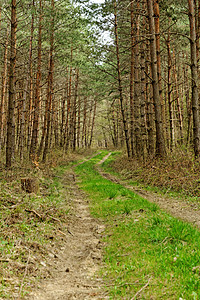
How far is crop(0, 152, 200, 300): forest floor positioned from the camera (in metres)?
3.33

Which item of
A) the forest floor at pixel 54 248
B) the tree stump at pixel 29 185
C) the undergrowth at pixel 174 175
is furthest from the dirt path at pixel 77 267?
the undergrowth at pixel 174 175

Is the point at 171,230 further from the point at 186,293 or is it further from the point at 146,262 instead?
the point at 186,293

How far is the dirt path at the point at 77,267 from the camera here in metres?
3.28

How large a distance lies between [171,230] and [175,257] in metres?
0.97

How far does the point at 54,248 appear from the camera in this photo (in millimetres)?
4816

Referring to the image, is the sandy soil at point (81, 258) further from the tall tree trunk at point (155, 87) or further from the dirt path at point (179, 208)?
the tall tree trunk at point (155, 87)

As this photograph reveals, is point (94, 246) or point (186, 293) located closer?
point (186, 293)

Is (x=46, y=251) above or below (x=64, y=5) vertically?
below

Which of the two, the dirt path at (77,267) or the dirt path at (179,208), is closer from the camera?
the dirt path at (77,267)

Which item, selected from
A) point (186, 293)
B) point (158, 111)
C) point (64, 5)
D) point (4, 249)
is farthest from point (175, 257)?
point (64, 5)

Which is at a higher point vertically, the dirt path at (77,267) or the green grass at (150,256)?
the green grass at (150,256)

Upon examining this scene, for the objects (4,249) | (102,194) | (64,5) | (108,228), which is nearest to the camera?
(4,249)

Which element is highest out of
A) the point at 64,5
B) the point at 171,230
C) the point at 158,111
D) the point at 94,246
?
the point at 64,5

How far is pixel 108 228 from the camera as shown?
5.89 metres
